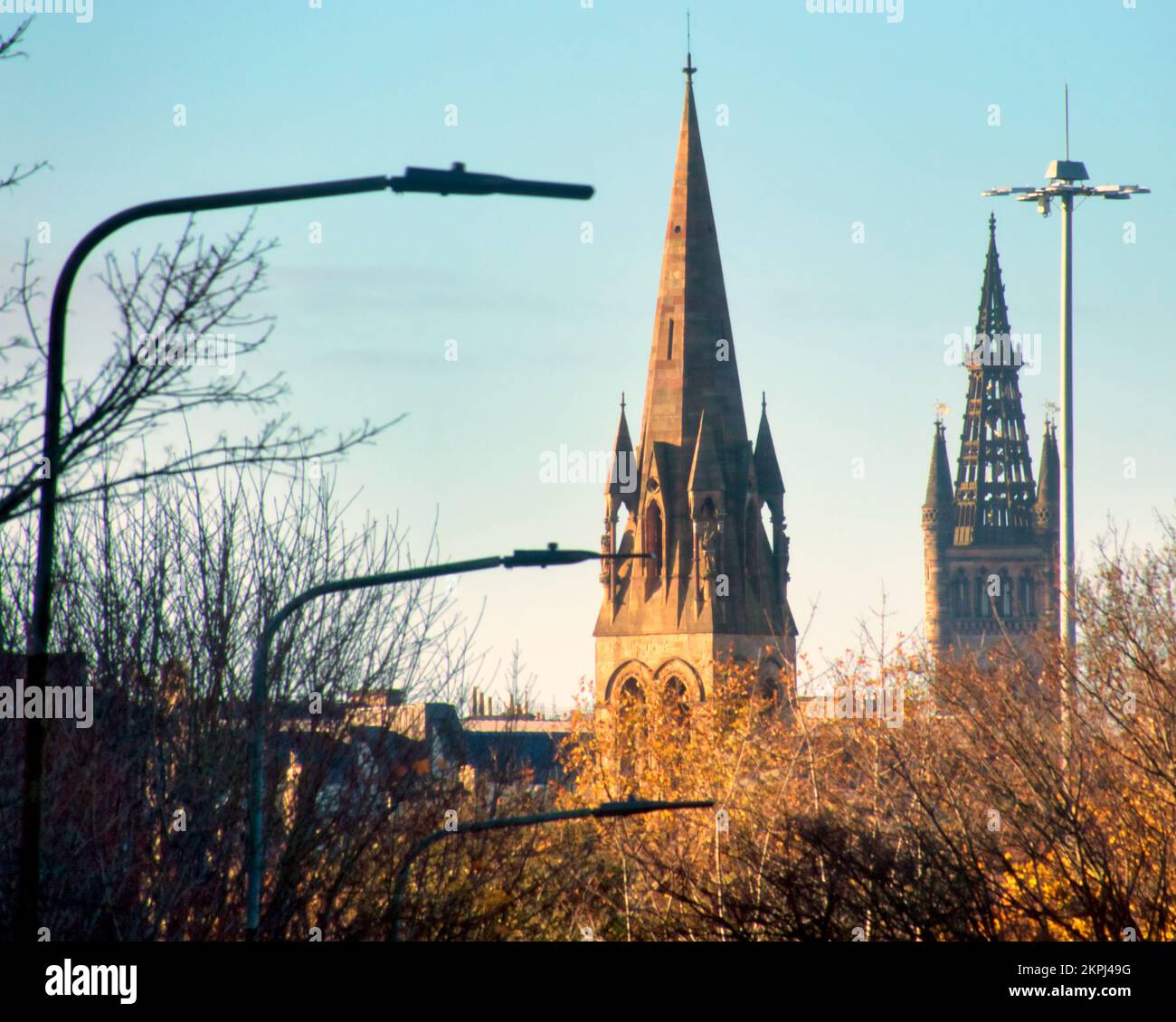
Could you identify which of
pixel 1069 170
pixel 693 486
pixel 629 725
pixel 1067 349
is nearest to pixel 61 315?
pixel 1067 349

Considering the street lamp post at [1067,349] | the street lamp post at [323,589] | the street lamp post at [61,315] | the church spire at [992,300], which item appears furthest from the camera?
the church spire at [992,300]

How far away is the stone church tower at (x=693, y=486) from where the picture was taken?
87562 mm

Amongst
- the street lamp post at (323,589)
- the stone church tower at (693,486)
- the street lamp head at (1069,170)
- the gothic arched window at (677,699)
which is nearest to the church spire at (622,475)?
the stone church tower at (693,486)

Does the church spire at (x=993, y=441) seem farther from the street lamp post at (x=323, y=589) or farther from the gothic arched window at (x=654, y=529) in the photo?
the street lamp post at (x=323, y=589)

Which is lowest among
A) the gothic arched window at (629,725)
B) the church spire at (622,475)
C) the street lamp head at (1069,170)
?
the gothic arched window at (629,725)

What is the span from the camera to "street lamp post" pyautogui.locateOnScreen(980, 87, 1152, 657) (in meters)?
43.5

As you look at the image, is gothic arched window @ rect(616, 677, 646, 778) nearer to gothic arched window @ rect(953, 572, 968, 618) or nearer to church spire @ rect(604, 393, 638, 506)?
church spire @ rect(604, 393, 638, 506)

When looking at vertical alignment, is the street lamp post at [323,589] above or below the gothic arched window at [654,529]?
below

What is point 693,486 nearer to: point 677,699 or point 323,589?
point 677,699

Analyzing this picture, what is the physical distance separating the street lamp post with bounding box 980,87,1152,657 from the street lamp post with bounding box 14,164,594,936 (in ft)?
90.1

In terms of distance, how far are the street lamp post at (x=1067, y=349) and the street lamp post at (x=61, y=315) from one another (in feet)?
90.1

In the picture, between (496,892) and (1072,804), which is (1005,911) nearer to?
(1072,804)

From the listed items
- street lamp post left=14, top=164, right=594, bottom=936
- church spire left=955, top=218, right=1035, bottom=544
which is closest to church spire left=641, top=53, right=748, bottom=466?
street lamp post left=14, top=164, right=594, bottom=936

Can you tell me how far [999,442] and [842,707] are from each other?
433ft
